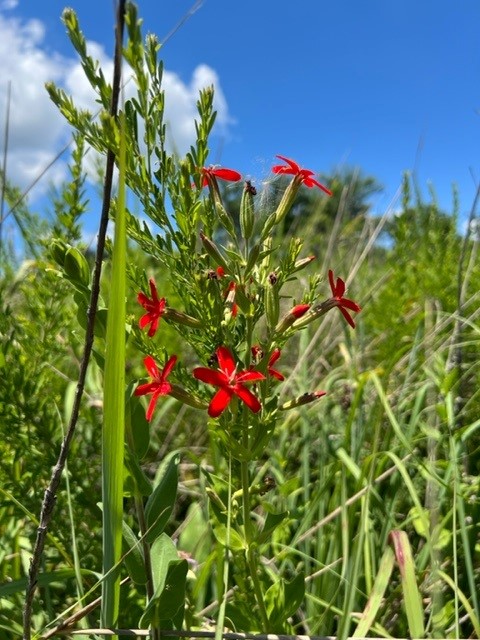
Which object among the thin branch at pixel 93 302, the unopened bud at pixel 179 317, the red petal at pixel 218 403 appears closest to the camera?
the thin branch at pixel 93 302

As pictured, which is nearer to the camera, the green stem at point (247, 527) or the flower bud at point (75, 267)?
Answer: the flower bud at point (75, 267)

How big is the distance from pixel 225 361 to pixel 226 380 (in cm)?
3

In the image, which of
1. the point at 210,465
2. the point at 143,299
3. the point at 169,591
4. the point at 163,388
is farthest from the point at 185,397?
the point at 210,465

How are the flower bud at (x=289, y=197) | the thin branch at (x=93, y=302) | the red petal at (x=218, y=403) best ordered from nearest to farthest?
the thin branch at (x=93, y=302), the red petal at (x=218, y=403), the flower bud at (x=289, y=197)

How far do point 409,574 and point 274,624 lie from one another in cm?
24

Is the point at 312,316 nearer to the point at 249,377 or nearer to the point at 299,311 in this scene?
the point at 299,311

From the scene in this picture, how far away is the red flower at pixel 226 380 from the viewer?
2.50ft

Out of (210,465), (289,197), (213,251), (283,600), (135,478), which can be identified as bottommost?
(283,600)

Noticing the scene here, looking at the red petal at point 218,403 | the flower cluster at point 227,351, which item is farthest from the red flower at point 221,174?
the red petal at point 218,403

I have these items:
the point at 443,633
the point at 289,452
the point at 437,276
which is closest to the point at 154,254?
the point at 443,633

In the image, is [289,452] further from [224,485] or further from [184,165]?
[184,165]

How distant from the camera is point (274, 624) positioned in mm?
974

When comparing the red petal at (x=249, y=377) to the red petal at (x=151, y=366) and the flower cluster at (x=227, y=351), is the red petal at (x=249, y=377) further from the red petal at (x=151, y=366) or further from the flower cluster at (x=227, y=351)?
the red petal at (x=151, y=366)

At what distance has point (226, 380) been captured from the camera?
79cm
